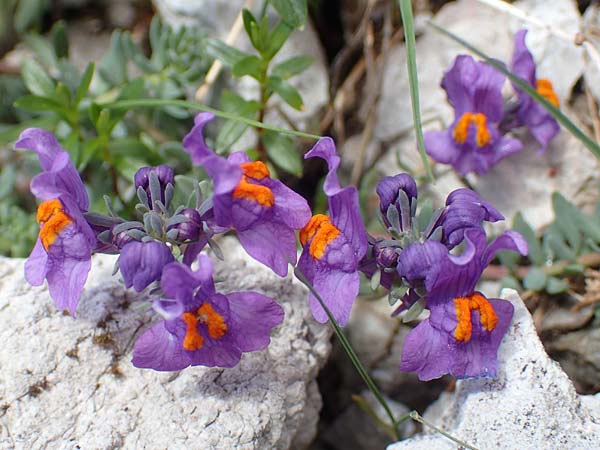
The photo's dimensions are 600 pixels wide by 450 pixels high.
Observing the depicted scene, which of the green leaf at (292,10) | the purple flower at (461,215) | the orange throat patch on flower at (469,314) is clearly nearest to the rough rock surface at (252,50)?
the green leaf at (292,10)

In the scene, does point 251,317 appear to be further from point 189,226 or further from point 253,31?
point 253,31

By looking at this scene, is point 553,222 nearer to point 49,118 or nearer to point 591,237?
point 591,237

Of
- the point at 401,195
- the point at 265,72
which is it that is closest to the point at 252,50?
the point at 265,72

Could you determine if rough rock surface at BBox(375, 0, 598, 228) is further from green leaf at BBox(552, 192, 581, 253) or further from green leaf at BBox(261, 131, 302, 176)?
green leaf at BBox(261, 131, 302, 176)

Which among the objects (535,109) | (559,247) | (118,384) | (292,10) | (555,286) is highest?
(292,10)

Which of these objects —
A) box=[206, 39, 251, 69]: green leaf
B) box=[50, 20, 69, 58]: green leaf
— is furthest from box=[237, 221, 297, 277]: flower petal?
box=[50, 20, 69, 58]: green leaf
